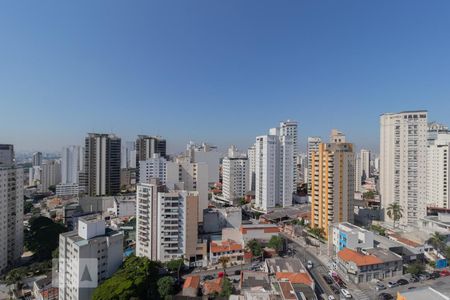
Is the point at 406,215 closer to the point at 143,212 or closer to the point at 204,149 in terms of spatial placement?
the point at 143,212

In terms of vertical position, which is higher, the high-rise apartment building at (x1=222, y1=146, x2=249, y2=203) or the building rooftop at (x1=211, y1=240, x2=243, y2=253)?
the high-rise apartment building at (x1=222, y1=146, x2=249, y2=203)

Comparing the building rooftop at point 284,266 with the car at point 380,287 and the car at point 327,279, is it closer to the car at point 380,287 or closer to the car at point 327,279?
the car at point 327,279

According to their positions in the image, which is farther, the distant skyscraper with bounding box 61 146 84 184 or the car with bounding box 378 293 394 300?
the distant skyscraper with bounding box 61 146 84 184

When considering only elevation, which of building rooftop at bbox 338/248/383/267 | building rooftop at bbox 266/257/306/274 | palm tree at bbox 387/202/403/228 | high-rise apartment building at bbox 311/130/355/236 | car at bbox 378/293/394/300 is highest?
high-rise apartment building at bbox 311/130/355/236

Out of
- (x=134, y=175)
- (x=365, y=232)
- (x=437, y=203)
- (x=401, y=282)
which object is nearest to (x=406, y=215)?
(x=437, y=203)

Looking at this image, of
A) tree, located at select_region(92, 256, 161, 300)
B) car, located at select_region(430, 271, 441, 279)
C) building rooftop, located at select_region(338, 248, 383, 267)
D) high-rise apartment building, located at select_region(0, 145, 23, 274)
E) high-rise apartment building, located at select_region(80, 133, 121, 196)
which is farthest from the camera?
high-rise apartment building, located at select_region(80, 133, 121, 196)

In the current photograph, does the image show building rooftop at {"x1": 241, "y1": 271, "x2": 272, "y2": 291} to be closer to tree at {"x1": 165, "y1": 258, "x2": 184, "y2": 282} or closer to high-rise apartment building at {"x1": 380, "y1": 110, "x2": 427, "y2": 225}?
tree at {"x1": 165, "y1": 258, "x2": 184, "y2": 282}

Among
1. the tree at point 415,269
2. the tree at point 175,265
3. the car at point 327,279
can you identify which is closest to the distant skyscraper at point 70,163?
the tree at point 175,265

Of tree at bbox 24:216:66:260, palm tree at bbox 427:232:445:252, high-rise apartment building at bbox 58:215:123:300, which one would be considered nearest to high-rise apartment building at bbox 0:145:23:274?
tree at bbox 24:216:66:260
